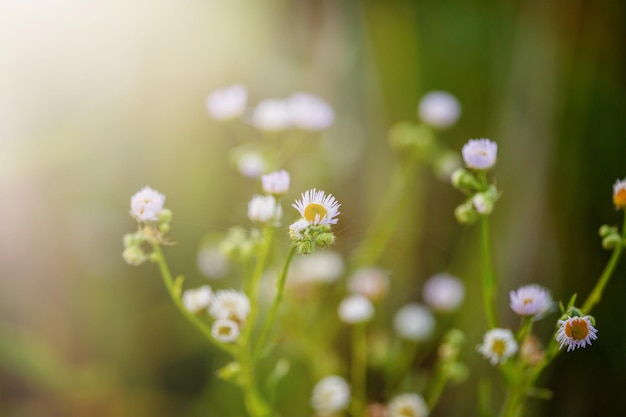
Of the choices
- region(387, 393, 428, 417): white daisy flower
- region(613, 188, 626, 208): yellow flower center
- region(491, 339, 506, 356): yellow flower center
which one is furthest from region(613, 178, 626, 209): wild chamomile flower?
region(387, 393, 428, 417): white daisy flower

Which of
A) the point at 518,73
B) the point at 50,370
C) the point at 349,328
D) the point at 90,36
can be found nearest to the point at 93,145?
the point at 90,36

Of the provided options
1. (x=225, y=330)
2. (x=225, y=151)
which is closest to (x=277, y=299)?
(x=225, y=330)

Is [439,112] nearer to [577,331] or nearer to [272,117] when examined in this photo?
[272,117]

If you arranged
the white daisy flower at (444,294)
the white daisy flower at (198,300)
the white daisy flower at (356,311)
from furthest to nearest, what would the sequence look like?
the white daisy flower at (444,294) < the white daisy flower at (356,311) < the white daisy flower at (198,300)

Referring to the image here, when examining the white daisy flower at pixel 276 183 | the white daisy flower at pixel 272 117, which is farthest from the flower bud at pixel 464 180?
the white daisy flower at pixel 272 117

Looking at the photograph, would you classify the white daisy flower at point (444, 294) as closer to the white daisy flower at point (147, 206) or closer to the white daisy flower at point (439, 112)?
the white daisy flower at point (439, 112)

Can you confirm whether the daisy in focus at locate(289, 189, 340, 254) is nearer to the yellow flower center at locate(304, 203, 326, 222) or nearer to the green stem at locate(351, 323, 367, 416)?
the yellow flower center at locate(304, 203, 326, 222)
